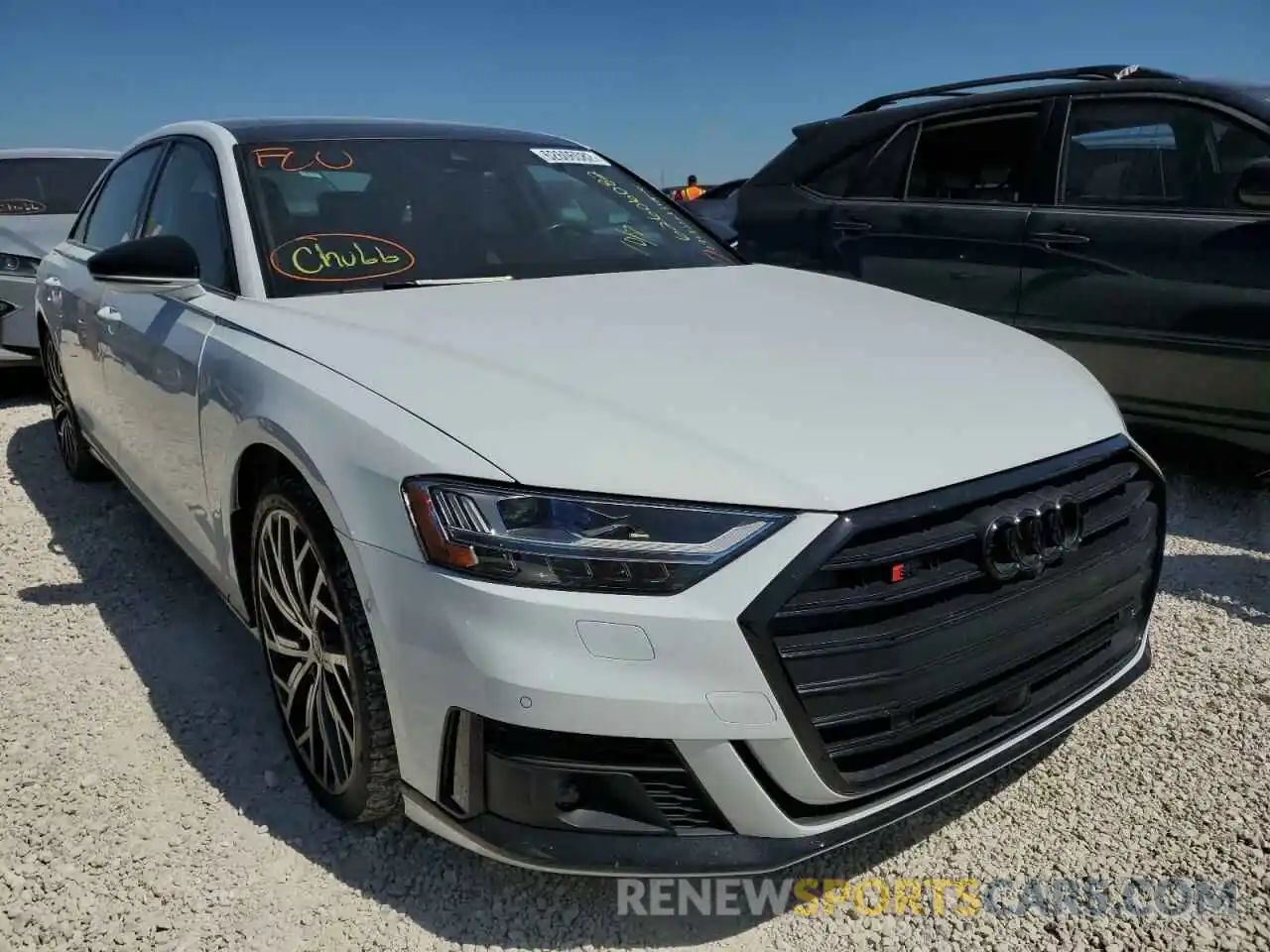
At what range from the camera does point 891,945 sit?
1.86m

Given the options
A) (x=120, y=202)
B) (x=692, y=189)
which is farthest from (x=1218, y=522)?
(x=692, y=189)

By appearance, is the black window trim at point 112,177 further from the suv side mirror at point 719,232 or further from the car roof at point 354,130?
the suv side mirror at point 719,232

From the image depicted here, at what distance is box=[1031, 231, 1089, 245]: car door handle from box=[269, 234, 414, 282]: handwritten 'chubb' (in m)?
2.81

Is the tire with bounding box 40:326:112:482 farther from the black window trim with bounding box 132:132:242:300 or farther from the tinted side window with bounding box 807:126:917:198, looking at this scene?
the tinted side window with bounding box 807:126:917:198

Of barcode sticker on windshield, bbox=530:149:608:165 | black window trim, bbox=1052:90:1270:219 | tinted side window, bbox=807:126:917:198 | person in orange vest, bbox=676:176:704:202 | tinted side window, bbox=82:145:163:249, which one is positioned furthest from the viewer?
person in orange vest, bbox=676:176:704:202

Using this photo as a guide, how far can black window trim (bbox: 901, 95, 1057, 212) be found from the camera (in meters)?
4.37

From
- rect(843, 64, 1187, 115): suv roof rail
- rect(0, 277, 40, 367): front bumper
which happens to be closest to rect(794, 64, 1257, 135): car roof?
rect(843, 64, 1187, 115): suv roof rail

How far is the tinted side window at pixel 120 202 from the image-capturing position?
3.58 m

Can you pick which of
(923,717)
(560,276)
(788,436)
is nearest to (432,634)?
(788,436)

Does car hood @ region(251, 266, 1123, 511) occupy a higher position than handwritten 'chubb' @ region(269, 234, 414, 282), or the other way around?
handwritten 'chubb' @ region(269, 234, 414, 282)

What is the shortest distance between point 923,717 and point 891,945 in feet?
1.49

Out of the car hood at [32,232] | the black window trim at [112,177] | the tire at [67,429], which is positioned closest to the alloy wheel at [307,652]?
the black window trim at [112,177]

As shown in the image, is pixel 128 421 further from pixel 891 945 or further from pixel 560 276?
pixel 891 945

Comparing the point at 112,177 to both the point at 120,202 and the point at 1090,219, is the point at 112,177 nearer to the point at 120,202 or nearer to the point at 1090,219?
the point at 120,202
